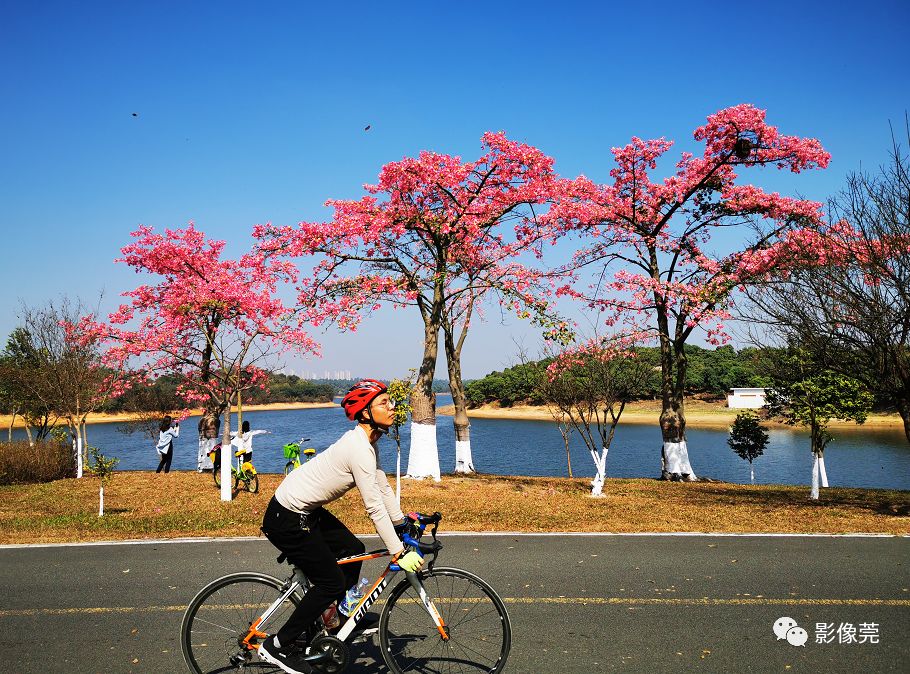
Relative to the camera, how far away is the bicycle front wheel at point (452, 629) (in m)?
4.70

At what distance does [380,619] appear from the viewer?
4.74 m

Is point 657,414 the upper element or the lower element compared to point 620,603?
lower

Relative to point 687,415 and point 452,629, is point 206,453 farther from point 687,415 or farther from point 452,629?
point 687,415

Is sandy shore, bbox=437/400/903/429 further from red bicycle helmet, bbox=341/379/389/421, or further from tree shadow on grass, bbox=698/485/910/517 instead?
red bicycle helmet, bbox=341/379/389/421

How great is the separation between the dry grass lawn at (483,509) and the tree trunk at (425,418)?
2.63 ft

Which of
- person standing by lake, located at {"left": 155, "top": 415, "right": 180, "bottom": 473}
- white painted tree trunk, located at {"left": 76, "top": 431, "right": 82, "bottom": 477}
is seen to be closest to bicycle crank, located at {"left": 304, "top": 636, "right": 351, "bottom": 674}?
white painted tree trunk, located at {"left": 76, "top": 431, "right": 82, "bottom": 477}

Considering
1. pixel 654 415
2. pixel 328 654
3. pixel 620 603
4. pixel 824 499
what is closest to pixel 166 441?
pixel 620 603

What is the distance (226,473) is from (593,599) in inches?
418

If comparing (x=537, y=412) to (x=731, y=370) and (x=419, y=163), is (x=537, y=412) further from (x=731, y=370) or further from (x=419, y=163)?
(x=419, y=163)

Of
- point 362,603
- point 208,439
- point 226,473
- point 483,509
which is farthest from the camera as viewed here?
point 208,439

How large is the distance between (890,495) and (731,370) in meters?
67.5

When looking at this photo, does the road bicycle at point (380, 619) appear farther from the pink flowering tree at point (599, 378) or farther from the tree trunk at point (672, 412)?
the tree trunk at point (672, 412)

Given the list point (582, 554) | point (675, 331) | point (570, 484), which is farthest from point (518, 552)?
point (675, 331)

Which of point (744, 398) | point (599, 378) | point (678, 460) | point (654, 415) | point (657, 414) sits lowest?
point (654, 415)
